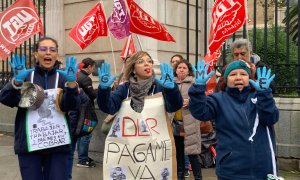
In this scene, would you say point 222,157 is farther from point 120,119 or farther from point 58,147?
point 58,147

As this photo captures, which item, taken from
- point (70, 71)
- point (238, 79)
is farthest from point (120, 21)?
point (238, 79)

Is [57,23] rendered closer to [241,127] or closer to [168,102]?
[168,102]

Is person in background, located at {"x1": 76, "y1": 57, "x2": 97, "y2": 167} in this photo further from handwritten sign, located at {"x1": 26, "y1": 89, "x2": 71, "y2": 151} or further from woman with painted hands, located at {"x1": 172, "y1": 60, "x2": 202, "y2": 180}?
handwritten sign, located at {"x1": 26, "y1": 89, "x2": 71, "y2": 151}

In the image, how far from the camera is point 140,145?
4.05m

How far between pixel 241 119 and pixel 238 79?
1.06 feet

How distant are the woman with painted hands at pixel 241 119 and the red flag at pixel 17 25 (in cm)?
383

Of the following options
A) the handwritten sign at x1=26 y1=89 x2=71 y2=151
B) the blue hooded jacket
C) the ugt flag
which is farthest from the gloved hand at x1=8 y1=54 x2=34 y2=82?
the ugt flag

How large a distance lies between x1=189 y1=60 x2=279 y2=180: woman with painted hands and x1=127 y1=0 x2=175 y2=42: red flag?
9.23ft

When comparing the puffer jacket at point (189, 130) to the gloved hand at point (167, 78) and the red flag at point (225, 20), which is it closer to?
the red flag at point (225, 20)

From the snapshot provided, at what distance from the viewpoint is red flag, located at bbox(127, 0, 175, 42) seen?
6.52 m

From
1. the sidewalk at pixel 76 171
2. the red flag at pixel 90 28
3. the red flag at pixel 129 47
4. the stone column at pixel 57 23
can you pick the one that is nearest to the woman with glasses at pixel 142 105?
the sidewalk at pixel 76 171

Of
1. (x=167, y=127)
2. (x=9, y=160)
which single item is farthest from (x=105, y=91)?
(x=9, y=160)

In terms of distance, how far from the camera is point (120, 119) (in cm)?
412

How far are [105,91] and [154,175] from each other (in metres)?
0.88
